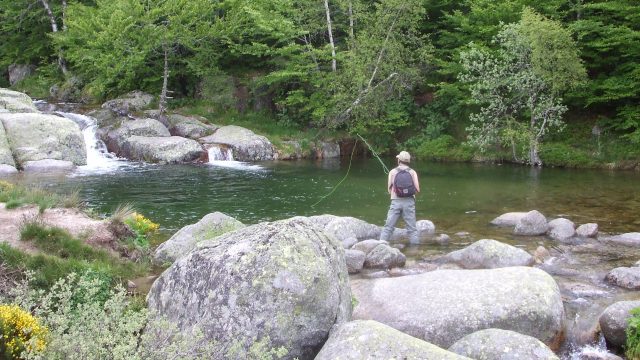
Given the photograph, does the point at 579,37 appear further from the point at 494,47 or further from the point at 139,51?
the point at 139,51

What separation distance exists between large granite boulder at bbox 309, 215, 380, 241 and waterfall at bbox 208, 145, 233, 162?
621 inches

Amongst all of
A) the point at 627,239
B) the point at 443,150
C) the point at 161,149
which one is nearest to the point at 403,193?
the point at 627,239

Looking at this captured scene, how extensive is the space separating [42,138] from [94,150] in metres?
3.53

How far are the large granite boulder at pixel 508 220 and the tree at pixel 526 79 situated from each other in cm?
1083

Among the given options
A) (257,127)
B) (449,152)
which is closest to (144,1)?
(257,127)

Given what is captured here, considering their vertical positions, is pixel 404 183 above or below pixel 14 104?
below

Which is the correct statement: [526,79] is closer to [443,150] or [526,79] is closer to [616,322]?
[443,150]

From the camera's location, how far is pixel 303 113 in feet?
111

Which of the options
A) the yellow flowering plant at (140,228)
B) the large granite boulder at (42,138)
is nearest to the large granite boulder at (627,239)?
the yellow flowering plant at (140,228)

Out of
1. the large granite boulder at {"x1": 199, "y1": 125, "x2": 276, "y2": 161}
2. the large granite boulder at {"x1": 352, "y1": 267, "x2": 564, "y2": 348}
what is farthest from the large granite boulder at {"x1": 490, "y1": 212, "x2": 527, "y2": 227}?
the large granite boulder at {"x1": 199, "y1": 125, "x2": 276, "y2": 161}

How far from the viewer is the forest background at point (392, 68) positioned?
24.7 m

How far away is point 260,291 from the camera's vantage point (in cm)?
571

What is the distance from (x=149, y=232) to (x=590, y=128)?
74.7ft

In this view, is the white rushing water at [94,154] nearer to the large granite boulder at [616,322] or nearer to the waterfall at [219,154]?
the waterfall at [219,154]
